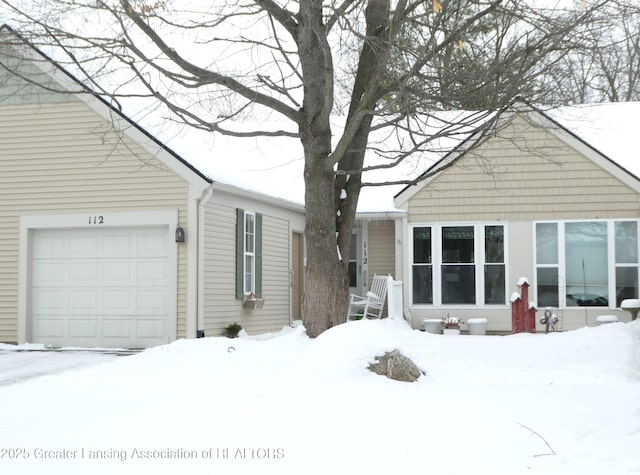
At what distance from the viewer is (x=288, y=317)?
17422mm

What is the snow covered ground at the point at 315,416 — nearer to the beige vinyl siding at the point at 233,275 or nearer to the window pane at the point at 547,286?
the beige vinyl siding at the point at 233,275

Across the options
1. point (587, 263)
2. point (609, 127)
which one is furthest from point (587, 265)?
point (609, 127)

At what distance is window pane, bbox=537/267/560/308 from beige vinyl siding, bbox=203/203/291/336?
5390mm

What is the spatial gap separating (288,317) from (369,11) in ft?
27.8

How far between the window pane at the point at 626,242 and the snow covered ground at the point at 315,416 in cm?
716

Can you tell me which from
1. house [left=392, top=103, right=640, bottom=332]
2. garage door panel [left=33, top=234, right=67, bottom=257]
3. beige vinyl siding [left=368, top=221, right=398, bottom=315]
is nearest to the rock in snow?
garage door panel [left=33, top=234, right=67, bottom=257]

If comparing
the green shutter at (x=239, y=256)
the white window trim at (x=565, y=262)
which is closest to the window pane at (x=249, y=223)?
the green shutter at (x=239, y=256)

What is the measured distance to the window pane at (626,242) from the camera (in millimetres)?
15852

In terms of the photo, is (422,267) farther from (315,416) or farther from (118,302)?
(315,416)

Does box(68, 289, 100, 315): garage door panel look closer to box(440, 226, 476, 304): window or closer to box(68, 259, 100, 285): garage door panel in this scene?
box(68, 259, 100, 285): garage door panel

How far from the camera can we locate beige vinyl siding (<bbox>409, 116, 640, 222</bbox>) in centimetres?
1602

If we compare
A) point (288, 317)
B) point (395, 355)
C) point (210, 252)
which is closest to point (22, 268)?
point (210, 252)

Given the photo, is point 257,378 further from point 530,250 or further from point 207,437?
point 530,250

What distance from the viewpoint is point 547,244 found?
1622 centimetres
